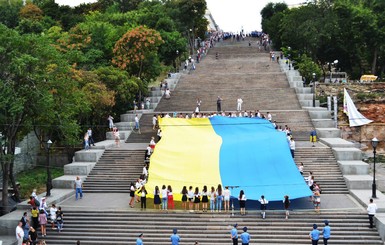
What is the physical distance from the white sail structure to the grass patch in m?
21.9

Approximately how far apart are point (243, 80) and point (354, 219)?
91.9 feet

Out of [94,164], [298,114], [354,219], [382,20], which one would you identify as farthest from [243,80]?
[354,219]

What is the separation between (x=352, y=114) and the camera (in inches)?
1510

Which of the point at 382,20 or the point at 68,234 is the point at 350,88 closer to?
the point at 382,20

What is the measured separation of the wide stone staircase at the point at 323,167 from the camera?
26.3 m

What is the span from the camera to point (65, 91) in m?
27.1

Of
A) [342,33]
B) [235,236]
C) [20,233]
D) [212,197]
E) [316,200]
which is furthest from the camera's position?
[342,33]

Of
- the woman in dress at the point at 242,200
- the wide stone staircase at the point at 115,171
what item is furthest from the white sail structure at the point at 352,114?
the woman in dress at the point at 242,200

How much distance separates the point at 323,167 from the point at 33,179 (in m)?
18.9

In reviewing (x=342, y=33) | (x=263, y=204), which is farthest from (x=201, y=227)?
(x=342, y=33)

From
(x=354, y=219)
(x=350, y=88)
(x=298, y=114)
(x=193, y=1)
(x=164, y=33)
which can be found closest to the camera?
(x=354, y=219)

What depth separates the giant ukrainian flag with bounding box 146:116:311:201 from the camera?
2392cm

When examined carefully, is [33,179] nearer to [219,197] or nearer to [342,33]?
[219,197]

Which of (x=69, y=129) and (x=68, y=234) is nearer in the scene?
(x=68, y=234)
